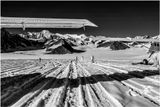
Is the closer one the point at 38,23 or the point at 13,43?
the point at 38,23

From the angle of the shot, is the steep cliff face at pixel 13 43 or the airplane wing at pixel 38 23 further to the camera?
the steep cliff face at pixel 13 43

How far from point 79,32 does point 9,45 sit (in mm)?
93013

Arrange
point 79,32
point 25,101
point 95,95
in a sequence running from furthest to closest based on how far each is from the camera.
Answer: point 79,32
point 95,95
point 25,101

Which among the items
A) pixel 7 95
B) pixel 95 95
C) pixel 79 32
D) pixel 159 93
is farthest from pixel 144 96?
pixel 7 95

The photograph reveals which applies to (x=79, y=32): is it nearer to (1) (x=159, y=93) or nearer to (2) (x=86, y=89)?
(2) (x=86, y=89)

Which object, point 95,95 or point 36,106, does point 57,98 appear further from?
point 95,95

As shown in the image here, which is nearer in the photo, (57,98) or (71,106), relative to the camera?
(71,106)

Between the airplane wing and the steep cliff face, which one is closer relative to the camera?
the airplane wing

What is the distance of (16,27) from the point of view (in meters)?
6.59

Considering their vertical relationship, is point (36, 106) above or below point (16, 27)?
below

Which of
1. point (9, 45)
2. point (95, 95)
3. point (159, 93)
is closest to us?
point (95, 95)

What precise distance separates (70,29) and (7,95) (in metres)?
3.14

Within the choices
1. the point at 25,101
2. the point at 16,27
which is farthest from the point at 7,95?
the point at 16,27

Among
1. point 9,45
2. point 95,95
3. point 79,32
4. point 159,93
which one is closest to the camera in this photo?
point 95,95
